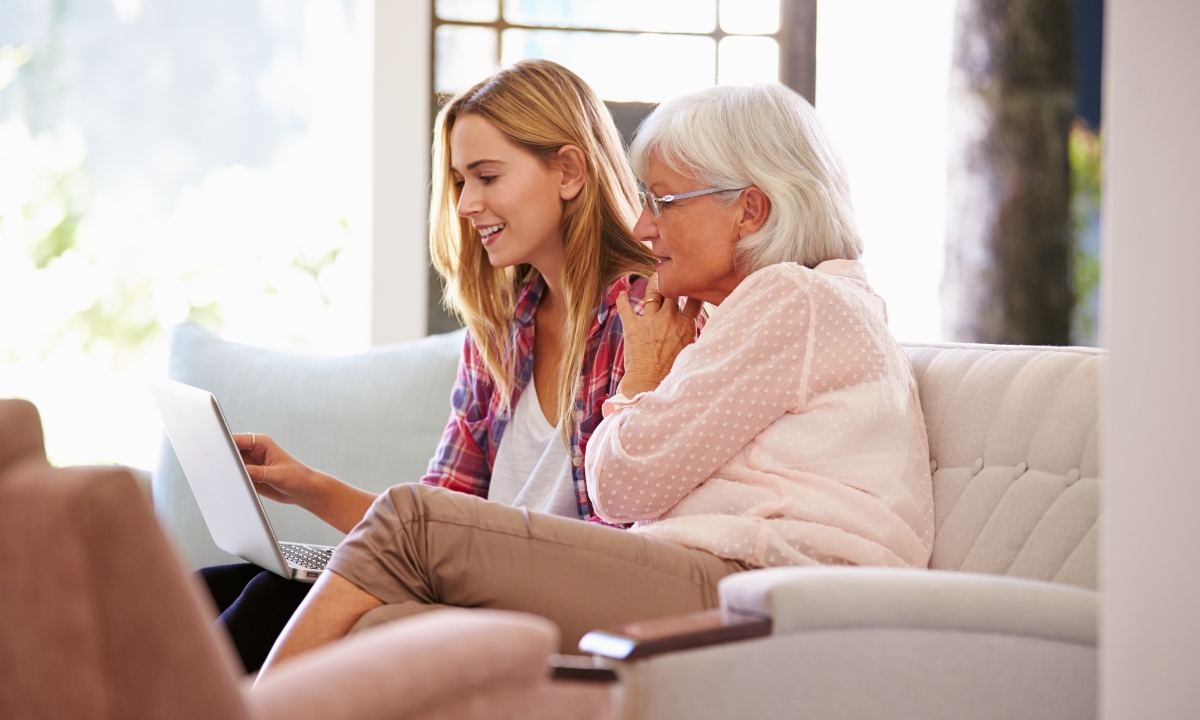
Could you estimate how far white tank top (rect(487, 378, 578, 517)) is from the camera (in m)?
1.85

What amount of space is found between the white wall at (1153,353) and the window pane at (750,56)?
8.56ft

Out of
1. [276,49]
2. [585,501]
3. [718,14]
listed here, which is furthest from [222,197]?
[585,501]

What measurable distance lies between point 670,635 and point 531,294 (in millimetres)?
1159

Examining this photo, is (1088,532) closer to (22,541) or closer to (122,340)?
(22,541)

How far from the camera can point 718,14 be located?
11.0ft

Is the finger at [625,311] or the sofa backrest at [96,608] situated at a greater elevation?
the finger at [625,311]

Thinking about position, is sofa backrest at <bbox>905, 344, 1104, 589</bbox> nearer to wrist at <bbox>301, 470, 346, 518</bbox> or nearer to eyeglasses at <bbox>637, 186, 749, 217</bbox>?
eyeglasses at <bbox>637, 186, 749, 217</bbox>

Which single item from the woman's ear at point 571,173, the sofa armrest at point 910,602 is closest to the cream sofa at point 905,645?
the sofa armrest at point 910,602

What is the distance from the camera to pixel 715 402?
1406 millimetres

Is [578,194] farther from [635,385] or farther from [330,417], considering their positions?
[330,417]

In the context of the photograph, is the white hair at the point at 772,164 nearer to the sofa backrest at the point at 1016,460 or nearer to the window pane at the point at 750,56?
the sofa backrest at the point at 1016,460

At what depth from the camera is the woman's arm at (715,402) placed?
141 centimetres

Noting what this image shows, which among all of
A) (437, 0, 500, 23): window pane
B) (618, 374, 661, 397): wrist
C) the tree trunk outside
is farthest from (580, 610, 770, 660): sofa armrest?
the tree trunk outside

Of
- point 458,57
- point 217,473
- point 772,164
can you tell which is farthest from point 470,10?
point 217,473
